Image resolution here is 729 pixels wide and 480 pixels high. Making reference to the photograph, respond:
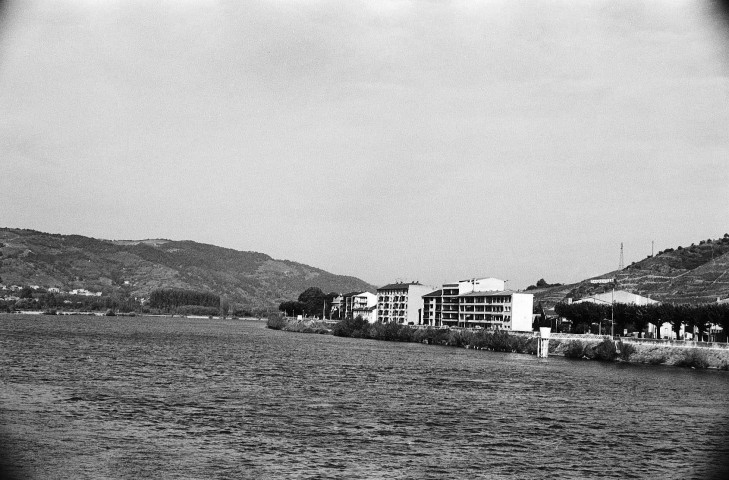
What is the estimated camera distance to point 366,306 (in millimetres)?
176875

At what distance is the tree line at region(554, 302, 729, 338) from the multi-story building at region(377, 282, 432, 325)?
36.9 metres

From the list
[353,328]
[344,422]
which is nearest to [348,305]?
[353,328]

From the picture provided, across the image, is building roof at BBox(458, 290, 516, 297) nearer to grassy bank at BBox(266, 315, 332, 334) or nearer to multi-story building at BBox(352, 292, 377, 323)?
grassy bank at BBox(266, 315, 332, 334)

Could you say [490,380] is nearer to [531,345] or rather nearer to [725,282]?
[531,345]

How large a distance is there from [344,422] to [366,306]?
5513 inches

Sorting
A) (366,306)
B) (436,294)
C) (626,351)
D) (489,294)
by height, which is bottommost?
(626,351)

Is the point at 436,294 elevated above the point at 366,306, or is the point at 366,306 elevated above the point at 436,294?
the point at 436,294

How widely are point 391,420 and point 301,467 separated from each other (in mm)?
10933

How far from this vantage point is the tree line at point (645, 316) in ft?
308

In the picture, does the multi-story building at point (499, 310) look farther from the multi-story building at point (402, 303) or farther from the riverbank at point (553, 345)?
the multi-story building at point (402, 303)

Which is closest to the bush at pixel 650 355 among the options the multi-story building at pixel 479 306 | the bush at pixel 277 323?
the multi-story building at pixel 479 306

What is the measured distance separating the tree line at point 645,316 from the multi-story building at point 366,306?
5364cm

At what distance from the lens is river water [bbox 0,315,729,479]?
28.3 m

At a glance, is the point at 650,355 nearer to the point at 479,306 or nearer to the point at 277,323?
the point at 479,306
